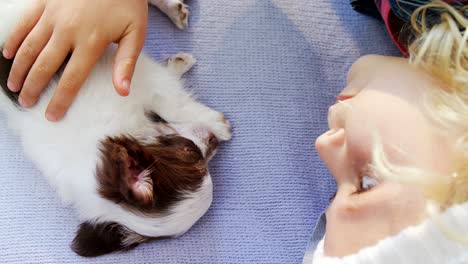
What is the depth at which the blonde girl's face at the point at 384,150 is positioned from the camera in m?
0.78

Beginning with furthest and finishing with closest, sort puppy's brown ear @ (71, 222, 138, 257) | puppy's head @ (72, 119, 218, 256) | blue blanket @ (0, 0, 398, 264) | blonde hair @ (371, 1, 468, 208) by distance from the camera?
blue blanket @ (0, 0, 398, 264), puppy's brown ear @ (71, 222, 138, 257), puppy's head @ (72, 119, 218, 256), blonde hair @ (371, 1, 468, 208)

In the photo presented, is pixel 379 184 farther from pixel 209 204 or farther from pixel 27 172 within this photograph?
pixel 27 172

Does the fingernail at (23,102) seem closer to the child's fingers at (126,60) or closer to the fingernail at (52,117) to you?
the fingernail at (52,117)

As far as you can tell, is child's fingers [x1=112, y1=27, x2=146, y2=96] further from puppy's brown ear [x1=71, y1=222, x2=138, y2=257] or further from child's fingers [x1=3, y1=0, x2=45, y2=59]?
puppy's brown ear [x1=71, y1=222, x2=138, y2=257]

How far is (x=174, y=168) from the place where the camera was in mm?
1023

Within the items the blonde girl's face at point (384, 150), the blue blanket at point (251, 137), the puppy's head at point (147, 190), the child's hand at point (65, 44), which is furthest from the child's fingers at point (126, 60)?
the blonde girl's face at point (384, 150)

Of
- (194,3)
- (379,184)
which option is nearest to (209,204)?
(379,184)

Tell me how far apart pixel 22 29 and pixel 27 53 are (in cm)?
7

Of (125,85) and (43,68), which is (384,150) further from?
(43,68)

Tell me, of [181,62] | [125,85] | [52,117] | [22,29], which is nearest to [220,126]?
[181,62]

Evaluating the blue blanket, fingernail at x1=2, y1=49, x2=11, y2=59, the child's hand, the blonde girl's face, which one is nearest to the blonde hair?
the blonde girl's face

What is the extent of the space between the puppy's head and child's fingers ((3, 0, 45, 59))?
1.04 ft

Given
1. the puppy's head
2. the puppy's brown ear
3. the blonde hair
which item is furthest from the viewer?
the puppy's brown ear

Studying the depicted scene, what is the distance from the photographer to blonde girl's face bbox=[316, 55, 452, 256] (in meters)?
0.78
